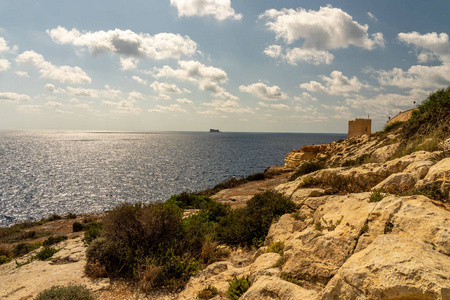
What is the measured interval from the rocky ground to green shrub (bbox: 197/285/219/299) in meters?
0.15

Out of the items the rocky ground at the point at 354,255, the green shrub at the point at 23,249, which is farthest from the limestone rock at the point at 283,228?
the green shrub at the point at 23,249

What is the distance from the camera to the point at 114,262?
7184mm

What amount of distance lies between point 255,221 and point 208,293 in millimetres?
3451

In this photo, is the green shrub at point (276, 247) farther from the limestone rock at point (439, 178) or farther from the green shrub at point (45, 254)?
the green shrub at point (45, 254)

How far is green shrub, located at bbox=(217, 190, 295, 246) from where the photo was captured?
7984 mm

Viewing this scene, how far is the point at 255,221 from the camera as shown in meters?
8.28

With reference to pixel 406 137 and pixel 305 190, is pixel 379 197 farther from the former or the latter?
pixel 406 137

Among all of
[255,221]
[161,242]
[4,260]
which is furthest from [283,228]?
[4,260]

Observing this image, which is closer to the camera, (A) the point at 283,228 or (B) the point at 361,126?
(A) the point at 283,228

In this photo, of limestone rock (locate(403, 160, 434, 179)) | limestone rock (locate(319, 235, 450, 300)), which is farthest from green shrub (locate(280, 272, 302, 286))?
limestone rock (locate(403, 160, 434, 179))

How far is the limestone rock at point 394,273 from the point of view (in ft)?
8.24

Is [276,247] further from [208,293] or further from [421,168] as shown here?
[421,168]

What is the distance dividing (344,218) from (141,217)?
588 centimetres

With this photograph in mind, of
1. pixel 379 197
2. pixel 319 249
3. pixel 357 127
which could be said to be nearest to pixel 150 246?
pixel 319 249
